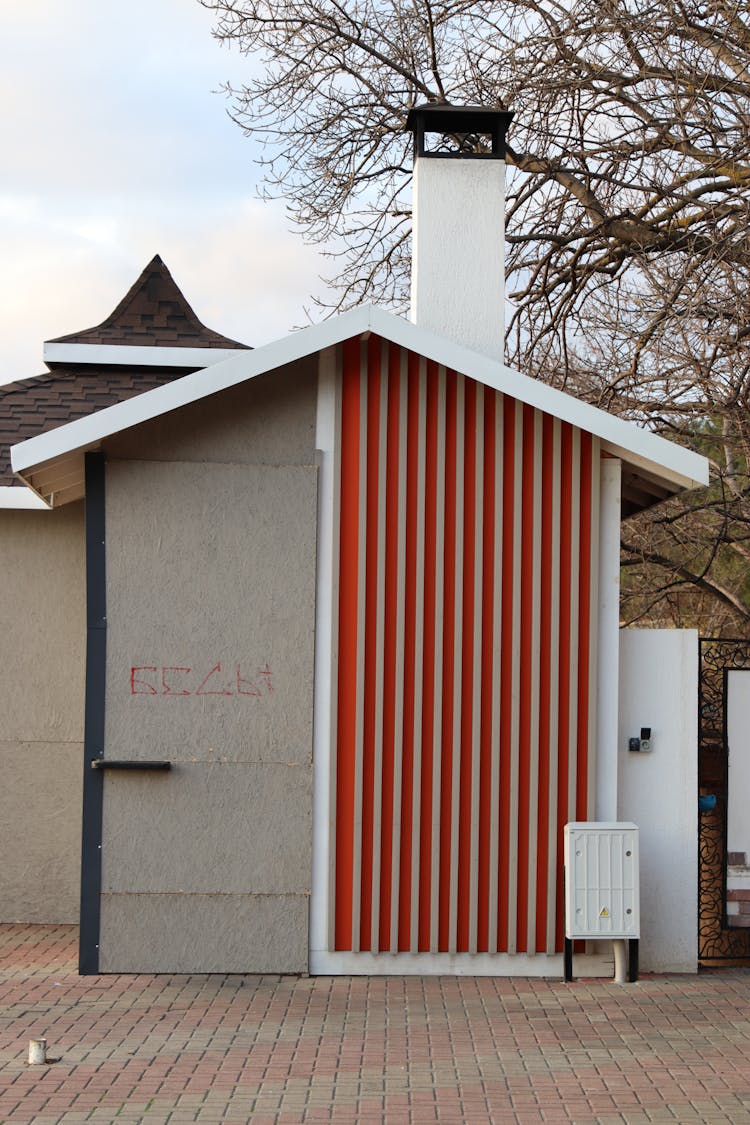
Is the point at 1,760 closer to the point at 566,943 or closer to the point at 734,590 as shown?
the point at 566,943

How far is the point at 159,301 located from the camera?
12.7 meters

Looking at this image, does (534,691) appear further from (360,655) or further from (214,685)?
(214,685)

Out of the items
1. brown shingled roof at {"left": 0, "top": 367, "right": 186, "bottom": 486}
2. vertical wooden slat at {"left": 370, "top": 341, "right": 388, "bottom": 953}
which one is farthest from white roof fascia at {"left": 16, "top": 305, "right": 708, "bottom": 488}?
brown shingled roof at {"left": 0, "top": 367, "right": 186, "bottom": 486}

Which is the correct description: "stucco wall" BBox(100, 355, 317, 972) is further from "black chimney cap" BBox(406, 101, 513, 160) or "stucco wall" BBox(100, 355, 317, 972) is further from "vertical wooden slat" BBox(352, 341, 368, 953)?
"black chimney cap" BBox(406, 101, 513, 160)

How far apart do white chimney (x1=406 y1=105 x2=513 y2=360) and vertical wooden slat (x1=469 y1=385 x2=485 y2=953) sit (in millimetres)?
1260

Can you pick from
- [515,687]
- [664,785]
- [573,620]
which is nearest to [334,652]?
[515,687]

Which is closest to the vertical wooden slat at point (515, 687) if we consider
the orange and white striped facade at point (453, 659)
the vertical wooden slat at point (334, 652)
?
the orange and white striped facade at point (453, 659)

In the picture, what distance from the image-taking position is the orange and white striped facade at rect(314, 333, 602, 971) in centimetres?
847

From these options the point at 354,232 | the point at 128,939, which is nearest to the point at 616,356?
the point at 354,232

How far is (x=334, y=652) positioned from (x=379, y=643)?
0.29 m

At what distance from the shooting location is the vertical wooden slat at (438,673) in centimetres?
845

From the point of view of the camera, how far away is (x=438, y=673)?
28.1ft

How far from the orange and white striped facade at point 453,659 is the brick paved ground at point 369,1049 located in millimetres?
522

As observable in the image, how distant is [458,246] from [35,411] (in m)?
3.84
